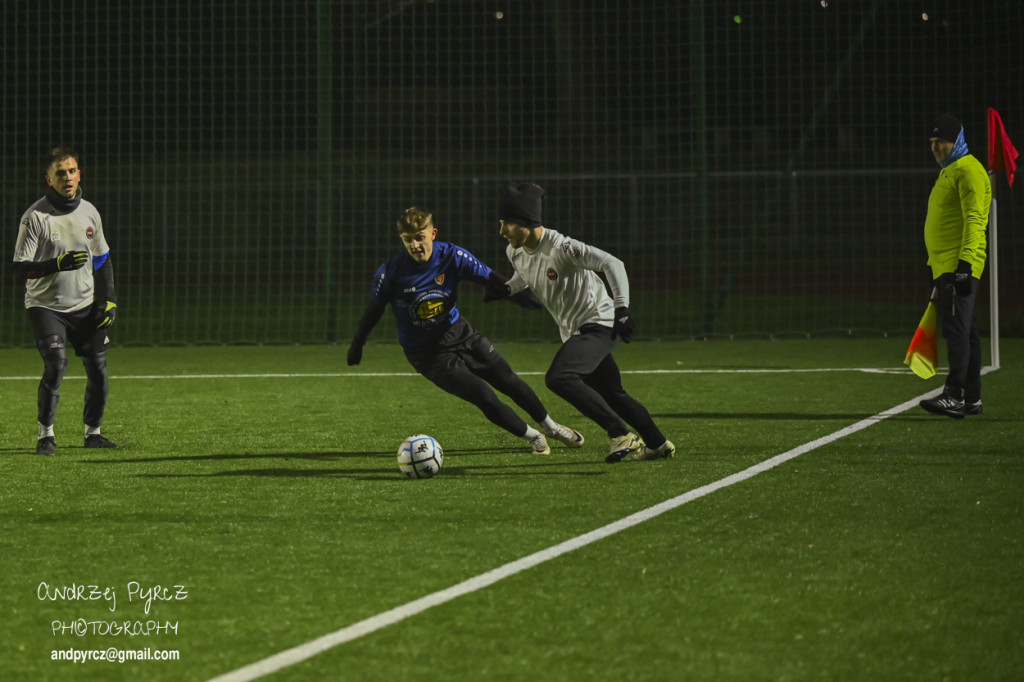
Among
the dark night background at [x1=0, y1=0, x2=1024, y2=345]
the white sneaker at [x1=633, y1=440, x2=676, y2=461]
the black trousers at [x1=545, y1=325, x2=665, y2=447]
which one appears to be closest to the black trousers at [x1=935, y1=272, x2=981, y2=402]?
the white sneaker at [x1=633, y1=440, x2=676, y2=461]

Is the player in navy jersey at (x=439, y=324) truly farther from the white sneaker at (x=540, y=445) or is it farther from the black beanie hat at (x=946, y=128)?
the black beanie hat at (x=946, y=128)

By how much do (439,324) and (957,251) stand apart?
3.46 metres

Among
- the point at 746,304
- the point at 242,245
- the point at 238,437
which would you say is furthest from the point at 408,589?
the point at 242,245

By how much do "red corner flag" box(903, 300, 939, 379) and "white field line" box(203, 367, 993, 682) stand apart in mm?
2137

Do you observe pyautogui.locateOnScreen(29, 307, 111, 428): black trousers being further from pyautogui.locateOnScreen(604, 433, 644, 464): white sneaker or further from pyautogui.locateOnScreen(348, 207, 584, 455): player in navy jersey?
pyautogui.locateOnScreen(604, 433, 644, 464): white sneaker

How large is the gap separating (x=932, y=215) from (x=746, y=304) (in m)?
11.9

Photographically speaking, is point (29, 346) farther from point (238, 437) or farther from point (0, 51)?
point (0, 51)

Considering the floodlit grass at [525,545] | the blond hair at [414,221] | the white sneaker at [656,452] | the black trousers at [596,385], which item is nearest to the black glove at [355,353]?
the floodlit grass at [525,545]

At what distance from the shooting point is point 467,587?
16.0ft

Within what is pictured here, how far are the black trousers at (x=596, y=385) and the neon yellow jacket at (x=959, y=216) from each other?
2.50 meters

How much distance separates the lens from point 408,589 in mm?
4852

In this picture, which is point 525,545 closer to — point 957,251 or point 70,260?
point 70,260

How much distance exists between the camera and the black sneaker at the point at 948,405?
916cm

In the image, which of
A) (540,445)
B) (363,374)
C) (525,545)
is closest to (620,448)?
(540,445)
